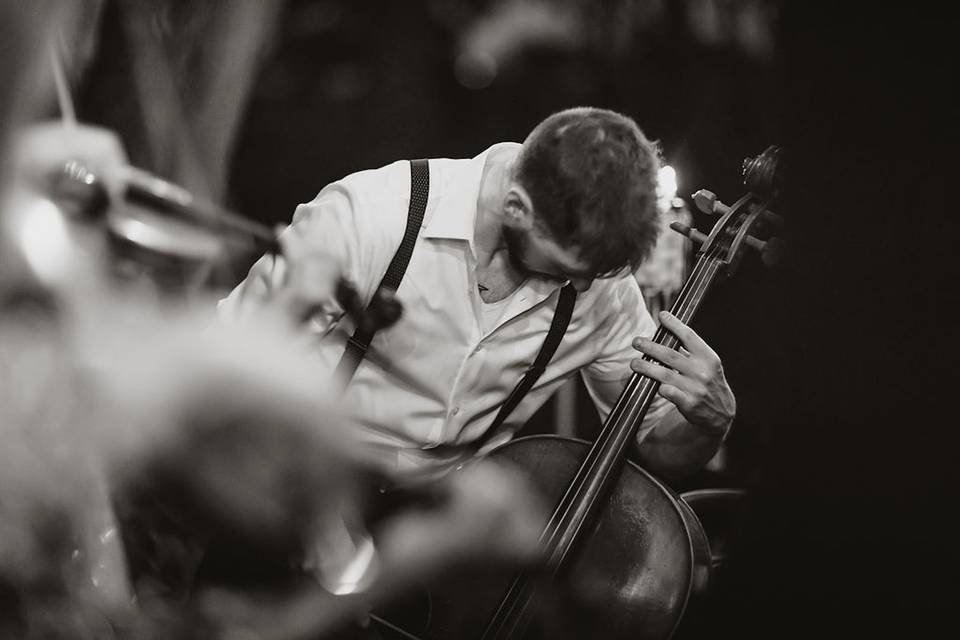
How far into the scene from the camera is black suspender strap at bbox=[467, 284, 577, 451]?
119cm

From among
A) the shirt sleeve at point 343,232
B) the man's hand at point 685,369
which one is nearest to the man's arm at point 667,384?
the man's hand at point 685,369

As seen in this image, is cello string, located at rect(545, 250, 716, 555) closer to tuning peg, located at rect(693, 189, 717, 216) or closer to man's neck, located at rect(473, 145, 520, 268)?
tuning peg, located at rect(693, 189, 717, 216)

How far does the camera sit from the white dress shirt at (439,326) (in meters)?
1.05

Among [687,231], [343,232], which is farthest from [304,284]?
[687,231]

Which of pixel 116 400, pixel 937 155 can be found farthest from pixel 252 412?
pixel 937 155

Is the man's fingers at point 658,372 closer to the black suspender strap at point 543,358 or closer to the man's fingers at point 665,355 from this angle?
the man's fingers at point 665,355

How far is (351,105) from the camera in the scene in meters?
0.93

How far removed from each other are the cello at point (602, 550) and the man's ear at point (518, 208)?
0.24 metres

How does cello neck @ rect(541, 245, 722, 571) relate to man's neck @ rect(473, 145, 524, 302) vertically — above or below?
below

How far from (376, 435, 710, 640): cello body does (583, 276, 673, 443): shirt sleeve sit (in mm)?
189

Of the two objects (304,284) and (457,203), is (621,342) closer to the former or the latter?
(457,203)

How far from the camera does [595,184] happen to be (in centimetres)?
101

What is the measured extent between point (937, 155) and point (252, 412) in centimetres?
65

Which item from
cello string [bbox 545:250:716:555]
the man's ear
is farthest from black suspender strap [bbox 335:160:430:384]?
cello string [bbox 545:250:716:555]
